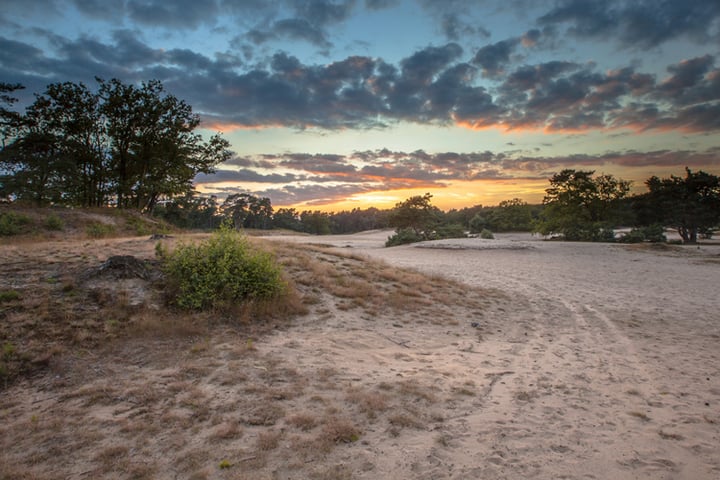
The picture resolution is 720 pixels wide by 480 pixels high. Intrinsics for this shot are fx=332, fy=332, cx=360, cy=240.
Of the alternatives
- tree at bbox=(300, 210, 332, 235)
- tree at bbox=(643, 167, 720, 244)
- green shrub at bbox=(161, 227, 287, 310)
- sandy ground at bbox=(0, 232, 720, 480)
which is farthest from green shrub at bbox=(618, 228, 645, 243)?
tree at bbox=(300, 210, 332, 235)

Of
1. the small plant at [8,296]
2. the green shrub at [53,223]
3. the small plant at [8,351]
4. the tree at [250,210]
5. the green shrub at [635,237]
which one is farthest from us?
the tree at [250,210]

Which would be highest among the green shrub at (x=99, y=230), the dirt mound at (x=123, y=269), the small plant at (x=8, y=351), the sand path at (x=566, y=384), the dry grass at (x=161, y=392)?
the green shrub at (x=99, y=230)

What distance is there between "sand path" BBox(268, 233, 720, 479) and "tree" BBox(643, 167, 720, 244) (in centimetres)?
2260

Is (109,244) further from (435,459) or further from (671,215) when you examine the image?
(671,215)

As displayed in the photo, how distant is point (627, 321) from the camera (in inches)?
328

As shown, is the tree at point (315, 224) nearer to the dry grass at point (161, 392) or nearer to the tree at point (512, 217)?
the tree at point (512, 217)

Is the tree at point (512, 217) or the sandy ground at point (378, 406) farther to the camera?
the tree at point (512, 217)

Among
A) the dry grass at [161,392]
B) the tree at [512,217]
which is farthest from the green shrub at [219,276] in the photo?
the tree at [512,217]

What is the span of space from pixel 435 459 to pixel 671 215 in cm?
3637

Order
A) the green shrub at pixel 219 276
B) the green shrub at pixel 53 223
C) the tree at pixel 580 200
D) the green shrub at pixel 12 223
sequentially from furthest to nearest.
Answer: the tree at pixel 580 200, the green shrub at pixel 53 223, the green shrub at pixel 12 223, the green shrub at pixel 219 276

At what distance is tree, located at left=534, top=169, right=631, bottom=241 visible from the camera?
33784 mm

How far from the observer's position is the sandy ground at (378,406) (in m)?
2.91

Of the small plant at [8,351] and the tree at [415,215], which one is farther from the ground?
the tree at [415,215]

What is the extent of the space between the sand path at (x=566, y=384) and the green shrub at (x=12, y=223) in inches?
621
